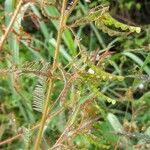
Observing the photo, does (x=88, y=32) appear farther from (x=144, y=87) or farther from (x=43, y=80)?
(x=43, y=80)

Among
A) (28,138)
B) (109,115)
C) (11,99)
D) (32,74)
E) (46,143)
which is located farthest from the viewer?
(11,99)

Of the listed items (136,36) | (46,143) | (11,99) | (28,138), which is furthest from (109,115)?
(136,36)

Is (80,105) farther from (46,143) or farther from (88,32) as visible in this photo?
(88,32)

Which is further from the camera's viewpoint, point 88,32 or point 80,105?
point 88,32

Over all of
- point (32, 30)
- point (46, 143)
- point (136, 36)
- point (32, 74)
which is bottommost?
point (136, 36)

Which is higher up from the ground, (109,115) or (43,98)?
(43,98)

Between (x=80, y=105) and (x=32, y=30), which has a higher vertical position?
(x=80, y=105)

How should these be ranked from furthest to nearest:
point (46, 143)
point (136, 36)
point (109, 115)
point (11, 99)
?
point (136, 36) < point (11, 99) < point (109, 115) < point (46, 143)

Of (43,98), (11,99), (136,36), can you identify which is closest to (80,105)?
(43,98)

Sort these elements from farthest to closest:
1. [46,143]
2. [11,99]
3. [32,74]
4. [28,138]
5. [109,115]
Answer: [11,99]
[109,115]
[46,143]
[28,138]
[32,74]
